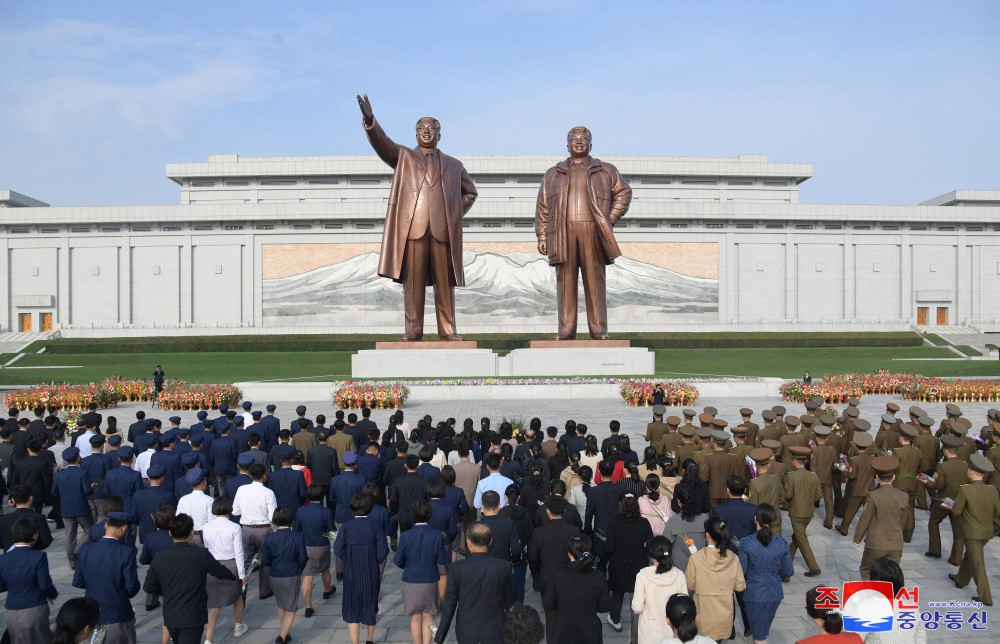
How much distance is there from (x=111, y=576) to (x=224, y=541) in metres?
0.77

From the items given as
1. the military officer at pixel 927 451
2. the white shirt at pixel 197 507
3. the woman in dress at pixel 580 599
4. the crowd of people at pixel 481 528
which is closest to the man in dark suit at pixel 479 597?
the crowd of people at pixel 481 528

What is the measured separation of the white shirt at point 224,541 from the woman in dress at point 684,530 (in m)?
2.93

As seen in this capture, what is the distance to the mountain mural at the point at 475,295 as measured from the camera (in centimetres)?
3991

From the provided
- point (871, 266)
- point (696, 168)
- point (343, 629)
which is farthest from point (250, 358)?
point (871, 266)

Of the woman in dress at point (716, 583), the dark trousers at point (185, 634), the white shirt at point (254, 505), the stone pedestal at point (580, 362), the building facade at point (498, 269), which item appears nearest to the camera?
the woman in dress at point (716, 583)

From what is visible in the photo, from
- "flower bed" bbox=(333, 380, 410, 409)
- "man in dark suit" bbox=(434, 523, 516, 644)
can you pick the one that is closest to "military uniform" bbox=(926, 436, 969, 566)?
"man in dark suit" bbox=(434, 523, 516, 644)

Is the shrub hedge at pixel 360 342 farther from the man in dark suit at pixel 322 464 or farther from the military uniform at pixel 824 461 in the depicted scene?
the military uniform at pixel 824 461

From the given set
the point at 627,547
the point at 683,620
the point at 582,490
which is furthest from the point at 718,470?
the point at 683,620

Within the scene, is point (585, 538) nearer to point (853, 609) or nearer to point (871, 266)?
point (853, 609)

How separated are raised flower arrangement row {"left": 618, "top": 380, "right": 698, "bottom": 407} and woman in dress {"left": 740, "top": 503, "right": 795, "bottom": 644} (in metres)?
11.3

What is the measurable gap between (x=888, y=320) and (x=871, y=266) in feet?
11.6

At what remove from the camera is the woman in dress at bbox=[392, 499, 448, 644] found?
4.25m

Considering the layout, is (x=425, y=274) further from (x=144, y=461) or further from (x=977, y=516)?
(x=977, y=516)

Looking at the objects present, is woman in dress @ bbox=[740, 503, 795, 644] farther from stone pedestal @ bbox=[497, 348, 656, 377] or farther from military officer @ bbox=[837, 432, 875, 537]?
stone pedestal @ bbox=[497, 348, 656, 377]
